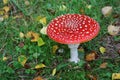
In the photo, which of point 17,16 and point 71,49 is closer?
point 71,49

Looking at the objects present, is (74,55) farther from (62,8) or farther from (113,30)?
(62,8)

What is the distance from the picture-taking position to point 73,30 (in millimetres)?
2465

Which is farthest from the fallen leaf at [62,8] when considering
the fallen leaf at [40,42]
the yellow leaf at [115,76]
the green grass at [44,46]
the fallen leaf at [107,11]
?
the yellow leaf at [115,76]

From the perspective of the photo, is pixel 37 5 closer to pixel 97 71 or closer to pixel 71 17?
pixel 71 17

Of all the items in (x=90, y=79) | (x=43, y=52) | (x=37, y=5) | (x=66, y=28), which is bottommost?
(x=90, y=79)

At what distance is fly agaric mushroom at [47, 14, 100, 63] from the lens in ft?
7.86

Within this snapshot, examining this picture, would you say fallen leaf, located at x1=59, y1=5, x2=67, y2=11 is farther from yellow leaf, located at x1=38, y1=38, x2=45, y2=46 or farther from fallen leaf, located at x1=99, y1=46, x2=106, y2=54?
fallen leaf, located at x1=99, y1=46, x2=106, y2=54

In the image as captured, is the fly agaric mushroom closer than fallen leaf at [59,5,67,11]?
Yes

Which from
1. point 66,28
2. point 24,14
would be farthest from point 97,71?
point 24,14

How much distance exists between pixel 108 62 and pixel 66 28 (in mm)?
542

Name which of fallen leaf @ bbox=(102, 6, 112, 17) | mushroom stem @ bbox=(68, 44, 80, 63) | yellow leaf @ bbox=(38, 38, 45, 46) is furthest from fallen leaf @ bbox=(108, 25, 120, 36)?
yellow leaf @ bbox=(38, 38, 45, 46)

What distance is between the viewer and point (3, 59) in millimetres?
2873

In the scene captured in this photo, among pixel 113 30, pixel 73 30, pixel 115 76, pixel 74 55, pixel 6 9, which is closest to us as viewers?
pixel 73 30

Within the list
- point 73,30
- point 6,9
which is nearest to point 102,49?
point 73,30
